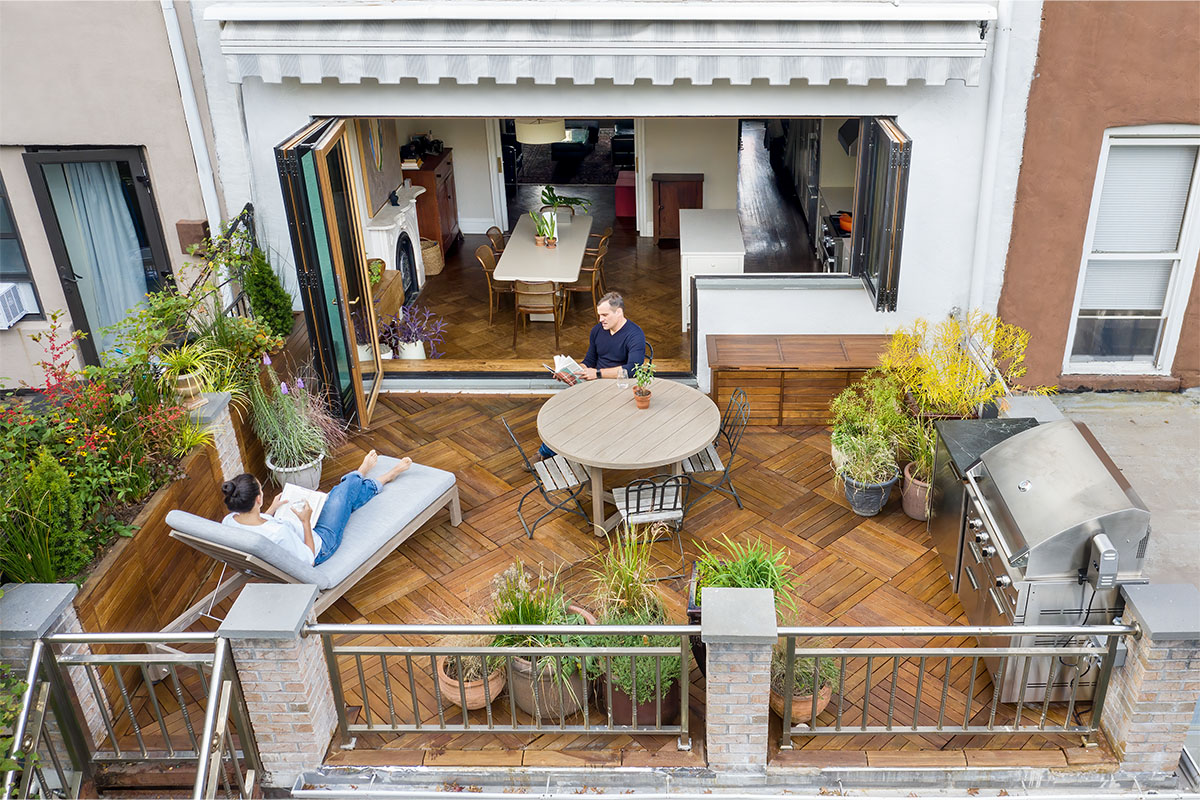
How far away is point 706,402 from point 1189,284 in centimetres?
379

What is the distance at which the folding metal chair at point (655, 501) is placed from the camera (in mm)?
5559

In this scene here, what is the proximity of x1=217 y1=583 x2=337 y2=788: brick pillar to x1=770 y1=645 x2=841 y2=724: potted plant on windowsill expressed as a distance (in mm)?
2044

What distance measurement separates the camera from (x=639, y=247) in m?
11.2

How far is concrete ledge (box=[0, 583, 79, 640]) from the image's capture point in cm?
407

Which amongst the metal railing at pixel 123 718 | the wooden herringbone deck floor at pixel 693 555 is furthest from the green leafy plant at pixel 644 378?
the metal railing at pixel 123 718

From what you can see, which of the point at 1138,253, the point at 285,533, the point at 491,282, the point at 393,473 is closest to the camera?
the point at 285,533

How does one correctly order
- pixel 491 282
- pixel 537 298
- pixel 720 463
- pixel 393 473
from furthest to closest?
pixel 491 282
pixel 537 298
pixel 720 463
pixel 393 473

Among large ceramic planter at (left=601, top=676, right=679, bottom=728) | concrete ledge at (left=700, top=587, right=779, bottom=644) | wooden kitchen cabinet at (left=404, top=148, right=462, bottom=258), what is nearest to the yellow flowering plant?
concrete ledge at (left=700, top=587, right=779, bottom=644)

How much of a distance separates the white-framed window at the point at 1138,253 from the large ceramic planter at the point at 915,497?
2.27 m

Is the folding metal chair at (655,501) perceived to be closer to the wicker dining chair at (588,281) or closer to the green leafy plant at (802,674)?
the green leafy plant at (802,674)

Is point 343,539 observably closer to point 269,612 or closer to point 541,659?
point 269,612

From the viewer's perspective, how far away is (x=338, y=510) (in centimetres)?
539

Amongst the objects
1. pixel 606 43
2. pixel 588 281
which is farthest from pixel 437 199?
pixel 606 43

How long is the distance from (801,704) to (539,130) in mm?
7965
